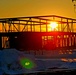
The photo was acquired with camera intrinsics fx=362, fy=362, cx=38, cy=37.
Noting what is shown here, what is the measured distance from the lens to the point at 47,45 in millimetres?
48938

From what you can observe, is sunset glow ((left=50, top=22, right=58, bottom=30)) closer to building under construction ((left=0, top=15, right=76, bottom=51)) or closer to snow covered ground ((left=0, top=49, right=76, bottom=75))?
building under construction ((left=0, top=15, right=76, bottom=51))

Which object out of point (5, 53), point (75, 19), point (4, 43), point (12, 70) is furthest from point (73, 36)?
point (12, 70)

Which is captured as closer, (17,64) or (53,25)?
(17,64)

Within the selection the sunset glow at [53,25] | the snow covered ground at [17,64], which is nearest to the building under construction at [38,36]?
the sunset glow at [53,25]

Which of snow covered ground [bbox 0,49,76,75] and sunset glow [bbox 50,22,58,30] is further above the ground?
sunset glow [bbox 50,22,58,30]

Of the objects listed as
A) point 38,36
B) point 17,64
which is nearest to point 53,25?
point 38,36

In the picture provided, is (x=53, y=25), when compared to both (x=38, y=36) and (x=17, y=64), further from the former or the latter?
(x=17, y=64)

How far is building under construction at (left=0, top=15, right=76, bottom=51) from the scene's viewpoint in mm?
47453

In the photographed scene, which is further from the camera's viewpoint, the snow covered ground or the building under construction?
the building under construction

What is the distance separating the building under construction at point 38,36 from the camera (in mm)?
47453

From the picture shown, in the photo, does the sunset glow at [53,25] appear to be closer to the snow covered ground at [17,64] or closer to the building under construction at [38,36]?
the building under construction at [38,36]

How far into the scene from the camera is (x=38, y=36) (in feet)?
163

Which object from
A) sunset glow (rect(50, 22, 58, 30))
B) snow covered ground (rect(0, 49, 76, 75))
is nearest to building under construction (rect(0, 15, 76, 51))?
sunset glow (rect(50, 22, 58, 30))

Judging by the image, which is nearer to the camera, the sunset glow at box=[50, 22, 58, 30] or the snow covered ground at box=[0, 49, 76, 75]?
the snow covered ground at box=[0, 49, 76, 75]
